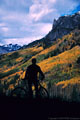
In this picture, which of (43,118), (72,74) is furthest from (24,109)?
(72,74)

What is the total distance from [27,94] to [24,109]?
216 cm

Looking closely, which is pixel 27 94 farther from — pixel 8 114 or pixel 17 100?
pixel 8 114

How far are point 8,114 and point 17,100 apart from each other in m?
2.84

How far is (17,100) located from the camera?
11.0 metres

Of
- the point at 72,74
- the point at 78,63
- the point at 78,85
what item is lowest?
the point at 78,85

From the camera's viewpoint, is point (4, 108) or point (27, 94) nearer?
point (4, 108)

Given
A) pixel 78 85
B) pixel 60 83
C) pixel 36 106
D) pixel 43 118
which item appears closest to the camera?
pixel 43 118

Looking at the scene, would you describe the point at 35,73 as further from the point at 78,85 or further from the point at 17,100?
the point at 78,85

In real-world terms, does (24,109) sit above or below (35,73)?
below

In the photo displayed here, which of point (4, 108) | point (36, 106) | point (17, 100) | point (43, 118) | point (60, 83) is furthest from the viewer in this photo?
point (60, 83)

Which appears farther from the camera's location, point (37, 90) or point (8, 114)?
point (37, 90)

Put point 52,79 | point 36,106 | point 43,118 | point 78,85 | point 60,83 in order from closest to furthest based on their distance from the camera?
point 43,118 → point 36,106 → point 78,85 → point 60,83 → point 52,79

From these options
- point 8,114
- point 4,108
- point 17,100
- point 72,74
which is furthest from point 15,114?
point 72,74

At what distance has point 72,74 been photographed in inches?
7195
